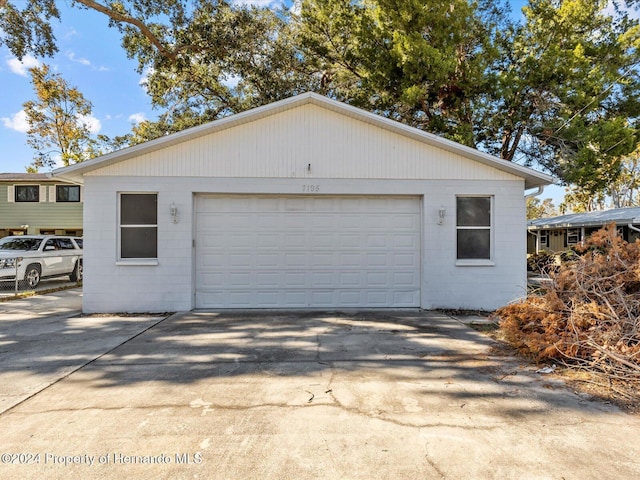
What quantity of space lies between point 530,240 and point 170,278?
74.5 ft

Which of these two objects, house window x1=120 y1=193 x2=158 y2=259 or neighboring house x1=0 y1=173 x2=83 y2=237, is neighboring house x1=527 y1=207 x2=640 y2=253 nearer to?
house window x1=120 y1=193 x2=158 y2=259

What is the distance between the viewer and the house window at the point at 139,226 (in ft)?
24.8

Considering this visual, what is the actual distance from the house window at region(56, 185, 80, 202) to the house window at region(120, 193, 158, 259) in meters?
15.0

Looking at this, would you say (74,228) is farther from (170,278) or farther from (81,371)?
(81,371)

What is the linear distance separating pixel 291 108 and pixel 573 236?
17.1 m

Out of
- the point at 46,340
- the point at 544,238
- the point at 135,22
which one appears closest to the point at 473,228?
the point at 46,340

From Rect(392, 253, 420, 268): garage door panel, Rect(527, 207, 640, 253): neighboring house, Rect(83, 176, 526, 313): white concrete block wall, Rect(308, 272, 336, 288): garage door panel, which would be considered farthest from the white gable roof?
Rect(527, 207, 640, 253): neighboring house

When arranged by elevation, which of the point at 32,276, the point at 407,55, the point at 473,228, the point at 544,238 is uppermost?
the point at 407,55

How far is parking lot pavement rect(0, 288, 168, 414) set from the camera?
3928 mm

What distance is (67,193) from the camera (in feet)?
63.7

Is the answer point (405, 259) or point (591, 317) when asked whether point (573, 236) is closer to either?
point (405, 259)

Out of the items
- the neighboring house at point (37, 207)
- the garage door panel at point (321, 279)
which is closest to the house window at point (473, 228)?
the garage door panel at point (321, 279)

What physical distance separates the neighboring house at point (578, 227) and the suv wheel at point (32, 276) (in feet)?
54.3

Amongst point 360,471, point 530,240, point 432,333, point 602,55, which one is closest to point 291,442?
point 360,471
